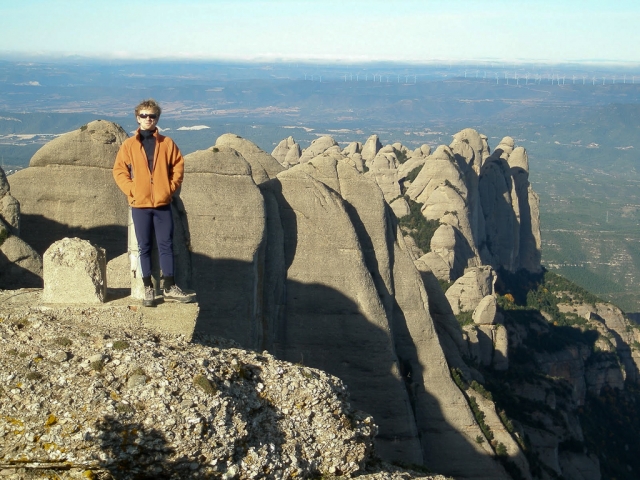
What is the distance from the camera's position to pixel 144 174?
15.6 m

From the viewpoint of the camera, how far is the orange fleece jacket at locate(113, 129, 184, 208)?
614 inches

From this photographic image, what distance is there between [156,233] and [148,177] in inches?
39.1

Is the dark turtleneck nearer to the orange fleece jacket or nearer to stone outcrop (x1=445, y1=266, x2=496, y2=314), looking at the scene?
the orange fleece jacket

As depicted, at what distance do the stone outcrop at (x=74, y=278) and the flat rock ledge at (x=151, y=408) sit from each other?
38 cm

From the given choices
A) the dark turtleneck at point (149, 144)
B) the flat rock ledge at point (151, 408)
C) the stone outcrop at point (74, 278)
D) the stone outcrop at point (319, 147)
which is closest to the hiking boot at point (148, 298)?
the flat rock ledge at point (151, 408)

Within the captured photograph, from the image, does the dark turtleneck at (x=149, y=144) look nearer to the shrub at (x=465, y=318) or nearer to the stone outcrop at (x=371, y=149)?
the shrub at (x=465, y=318)

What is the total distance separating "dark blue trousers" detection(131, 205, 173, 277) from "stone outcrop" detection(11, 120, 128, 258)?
12128 mm

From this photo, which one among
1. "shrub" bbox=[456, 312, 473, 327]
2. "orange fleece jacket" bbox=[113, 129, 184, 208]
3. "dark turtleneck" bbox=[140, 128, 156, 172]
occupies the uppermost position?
"dark turtleneck" bbox=[140, 128, 156, 172]

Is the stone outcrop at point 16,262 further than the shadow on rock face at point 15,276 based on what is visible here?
Yes

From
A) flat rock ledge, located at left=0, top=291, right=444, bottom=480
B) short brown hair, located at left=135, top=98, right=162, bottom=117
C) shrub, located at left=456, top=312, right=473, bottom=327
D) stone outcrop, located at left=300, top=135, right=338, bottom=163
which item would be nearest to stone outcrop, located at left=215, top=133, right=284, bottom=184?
short brown hair, located at left=135, top=98, right=162, bottom=117

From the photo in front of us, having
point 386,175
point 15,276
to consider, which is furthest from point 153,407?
Answer: point 386,175

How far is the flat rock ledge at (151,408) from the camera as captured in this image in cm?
1293

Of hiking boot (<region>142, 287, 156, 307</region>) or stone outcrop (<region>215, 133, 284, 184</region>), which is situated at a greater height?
hiking boot (<region>142, 287, 156, 307</region>)

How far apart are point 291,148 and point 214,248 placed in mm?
78245
